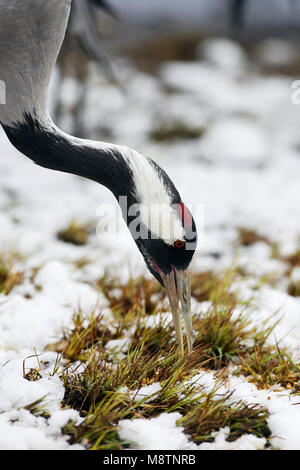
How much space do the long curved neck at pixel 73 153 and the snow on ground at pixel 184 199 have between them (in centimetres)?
92

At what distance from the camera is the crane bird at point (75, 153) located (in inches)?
82.7

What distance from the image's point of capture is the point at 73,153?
2.22 m

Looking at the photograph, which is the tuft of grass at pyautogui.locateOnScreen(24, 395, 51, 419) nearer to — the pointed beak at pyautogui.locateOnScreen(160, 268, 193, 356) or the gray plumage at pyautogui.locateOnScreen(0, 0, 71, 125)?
the pointed beak at pyautogui.locateOnScreen(160, 268, 193, 356)

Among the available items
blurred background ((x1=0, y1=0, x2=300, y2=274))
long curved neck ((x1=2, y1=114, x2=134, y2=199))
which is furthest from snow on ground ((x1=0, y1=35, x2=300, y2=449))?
long curved neck ((x1=2, y1=114, x2=134, y2=199))

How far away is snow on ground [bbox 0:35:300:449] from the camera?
6.42 ft

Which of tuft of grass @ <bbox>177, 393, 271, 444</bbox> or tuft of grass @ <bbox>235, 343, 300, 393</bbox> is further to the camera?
tuft of grass @ <bbox>235, 343, 300, 393</bbox>

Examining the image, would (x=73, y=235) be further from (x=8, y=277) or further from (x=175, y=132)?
(x=175, y=132)

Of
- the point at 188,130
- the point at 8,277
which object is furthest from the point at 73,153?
the point at 188,130

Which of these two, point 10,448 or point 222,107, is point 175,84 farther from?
point 10,448

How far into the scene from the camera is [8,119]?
2301 mm

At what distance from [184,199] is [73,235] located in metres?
1.77

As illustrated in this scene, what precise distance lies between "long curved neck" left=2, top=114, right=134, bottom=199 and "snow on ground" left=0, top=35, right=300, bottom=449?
92 cm

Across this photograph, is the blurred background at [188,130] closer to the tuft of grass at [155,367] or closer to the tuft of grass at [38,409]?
the tuft of grass at [155,367]

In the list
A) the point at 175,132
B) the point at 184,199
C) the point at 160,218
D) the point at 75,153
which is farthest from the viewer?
the point at 175,132
